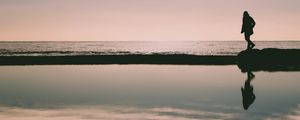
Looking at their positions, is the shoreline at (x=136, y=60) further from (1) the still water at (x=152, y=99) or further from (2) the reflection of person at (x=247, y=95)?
(2) the reflection of person at (x=247, y=95)

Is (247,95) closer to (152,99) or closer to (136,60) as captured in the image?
(152,99)

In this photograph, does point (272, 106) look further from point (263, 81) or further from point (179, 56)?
point (179, 56)

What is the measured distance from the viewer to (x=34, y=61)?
29906 mm

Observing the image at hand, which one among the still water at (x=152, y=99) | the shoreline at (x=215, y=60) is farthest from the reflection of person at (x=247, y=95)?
the shoreline at (x=215, y=60)

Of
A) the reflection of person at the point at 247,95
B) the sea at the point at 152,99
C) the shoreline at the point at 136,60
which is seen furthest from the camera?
the shoreline at the point at 136,60

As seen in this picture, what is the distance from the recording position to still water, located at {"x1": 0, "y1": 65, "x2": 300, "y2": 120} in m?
9.49

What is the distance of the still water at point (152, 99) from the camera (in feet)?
31.1

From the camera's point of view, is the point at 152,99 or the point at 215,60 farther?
the point at 215,60

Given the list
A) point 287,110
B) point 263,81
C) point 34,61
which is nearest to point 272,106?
point 287,110

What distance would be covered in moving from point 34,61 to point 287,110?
74.3 feet

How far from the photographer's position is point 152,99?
11.8 meters

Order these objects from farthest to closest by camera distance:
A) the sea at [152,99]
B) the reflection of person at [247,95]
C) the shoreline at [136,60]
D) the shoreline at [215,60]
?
the shoreline at [136,60] < the shoreline at [215,60] < the reflection of person at [247,95] < the sea at [152,99]

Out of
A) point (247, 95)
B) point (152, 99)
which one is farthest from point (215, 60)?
point (152, 99)

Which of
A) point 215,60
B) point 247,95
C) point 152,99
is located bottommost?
point 247,95
